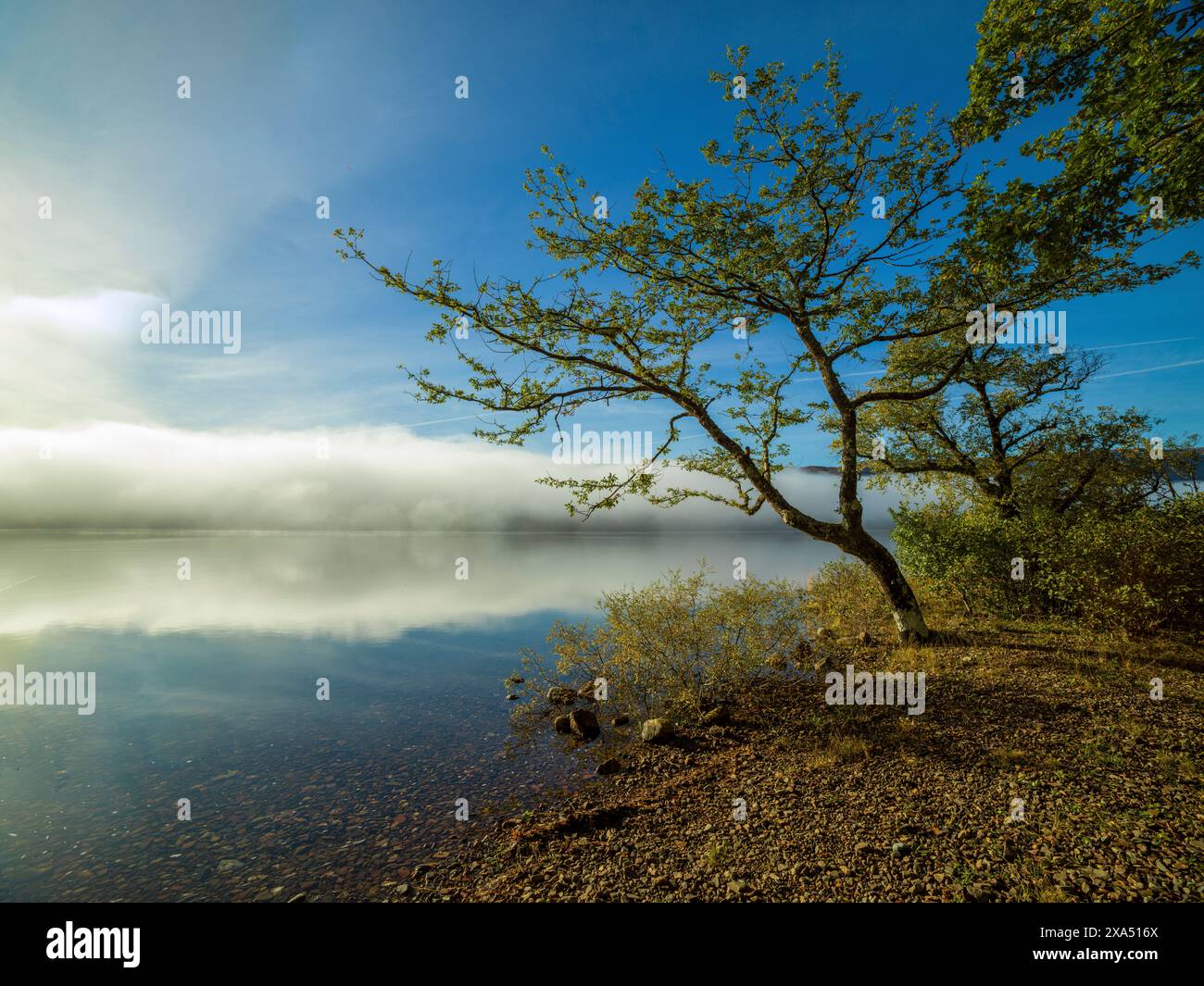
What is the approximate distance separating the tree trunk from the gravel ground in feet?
10.4

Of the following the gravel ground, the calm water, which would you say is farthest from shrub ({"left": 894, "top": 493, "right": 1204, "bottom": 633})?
the calm water

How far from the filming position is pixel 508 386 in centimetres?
1172

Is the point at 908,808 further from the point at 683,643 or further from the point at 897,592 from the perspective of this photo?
the point at 897,592

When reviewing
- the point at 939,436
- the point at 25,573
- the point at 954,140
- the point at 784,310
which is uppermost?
the point at 954,140

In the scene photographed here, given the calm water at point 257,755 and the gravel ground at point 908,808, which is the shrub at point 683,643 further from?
the calm water at point 257,755

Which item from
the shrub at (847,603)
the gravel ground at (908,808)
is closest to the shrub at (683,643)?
the gravel ground at (908,808)

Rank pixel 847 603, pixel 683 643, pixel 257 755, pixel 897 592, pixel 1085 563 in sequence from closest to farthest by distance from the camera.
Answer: pixel 1085 563, pixel 257 755, pixel 683 643, pixel 897 592, pixel 847 603

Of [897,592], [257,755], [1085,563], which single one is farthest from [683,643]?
[257,755]

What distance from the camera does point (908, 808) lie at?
6324mm

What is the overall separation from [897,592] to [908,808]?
9.21 meters

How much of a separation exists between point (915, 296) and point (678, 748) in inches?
496

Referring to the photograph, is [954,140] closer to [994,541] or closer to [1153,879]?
[994,541]

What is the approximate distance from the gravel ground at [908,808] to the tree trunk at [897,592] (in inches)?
125
